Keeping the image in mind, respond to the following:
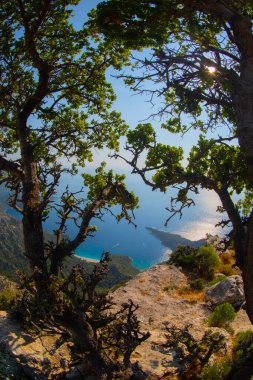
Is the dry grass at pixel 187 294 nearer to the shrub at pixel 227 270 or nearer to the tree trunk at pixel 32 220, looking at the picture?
the shrub at pixel 227 270

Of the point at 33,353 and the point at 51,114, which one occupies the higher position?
the point at 51,114

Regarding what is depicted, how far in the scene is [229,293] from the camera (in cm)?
1794

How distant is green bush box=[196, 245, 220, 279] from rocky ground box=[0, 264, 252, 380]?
1.75m

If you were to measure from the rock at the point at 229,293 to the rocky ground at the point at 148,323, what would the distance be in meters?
0.55

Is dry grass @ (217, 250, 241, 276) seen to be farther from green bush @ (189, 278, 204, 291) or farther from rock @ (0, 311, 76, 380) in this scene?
rock @ (0, 311, 76, 380)

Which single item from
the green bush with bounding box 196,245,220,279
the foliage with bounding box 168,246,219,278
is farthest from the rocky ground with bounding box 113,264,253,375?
the green bush with bounding box 196,245,220,279

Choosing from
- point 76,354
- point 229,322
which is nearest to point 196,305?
point 229,322

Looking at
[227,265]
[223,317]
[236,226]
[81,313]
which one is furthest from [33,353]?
[227,265]

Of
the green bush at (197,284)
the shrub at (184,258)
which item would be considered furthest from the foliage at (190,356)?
the shrub at (184,258)

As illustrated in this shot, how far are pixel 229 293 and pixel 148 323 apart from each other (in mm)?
5303

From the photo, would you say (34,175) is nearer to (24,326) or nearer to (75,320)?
(75,320)

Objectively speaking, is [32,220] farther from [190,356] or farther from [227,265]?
[227,265]

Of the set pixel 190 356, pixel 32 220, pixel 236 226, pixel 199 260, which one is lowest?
pixel 190 356

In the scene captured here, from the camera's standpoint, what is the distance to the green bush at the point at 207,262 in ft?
76.5
